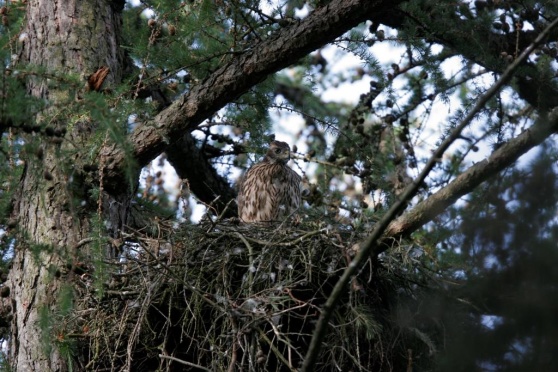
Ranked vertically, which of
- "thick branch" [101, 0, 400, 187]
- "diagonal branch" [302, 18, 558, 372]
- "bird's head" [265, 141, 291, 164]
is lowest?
"diagonal branch" [302, 18, 558, 372]

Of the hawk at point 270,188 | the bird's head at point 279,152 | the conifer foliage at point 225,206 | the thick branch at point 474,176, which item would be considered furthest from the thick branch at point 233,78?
the bird's head at point 279,152

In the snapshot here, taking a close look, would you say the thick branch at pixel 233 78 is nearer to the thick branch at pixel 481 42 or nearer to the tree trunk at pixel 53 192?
the tree trunk at pixel 53 192

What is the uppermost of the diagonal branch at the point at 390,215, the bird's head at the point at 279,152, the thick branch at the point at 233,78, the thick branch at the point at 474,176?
the bird's head at the point at 279,152

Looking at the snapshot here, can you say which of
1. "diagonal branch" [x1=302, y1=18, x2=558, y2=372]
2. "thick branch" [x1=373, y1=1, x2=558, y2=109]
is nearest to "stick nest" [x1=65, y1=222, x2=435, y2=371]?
"diagonal branch" [x1=302, y1=18, x2=558, y2=372]

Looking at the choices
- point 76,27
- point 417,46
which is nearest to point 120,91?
point 76,27

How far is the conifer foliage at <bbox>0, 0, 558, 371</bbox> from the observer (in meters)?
4.84

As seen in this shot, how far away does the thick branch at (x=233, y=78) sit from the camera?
5957mm

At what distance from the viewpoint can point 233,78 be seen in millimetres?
6078

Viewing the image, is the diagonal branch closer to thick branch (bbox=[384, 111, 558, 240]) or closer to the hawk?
thick branch (bbox=[384, 111, 558, 240])

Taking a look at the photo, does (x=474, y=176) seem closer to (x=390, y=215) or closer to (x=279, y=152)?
(x=390, y=215)

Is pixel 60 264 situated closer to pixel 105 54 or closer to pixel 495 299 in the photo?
pixel 105 54

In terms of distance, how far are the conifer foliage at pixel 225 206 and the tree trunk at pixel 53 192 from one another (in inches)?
0.5

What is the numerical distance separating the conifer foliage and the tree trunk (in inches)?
0.5

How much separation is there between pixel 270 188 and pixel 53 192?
2540mm
